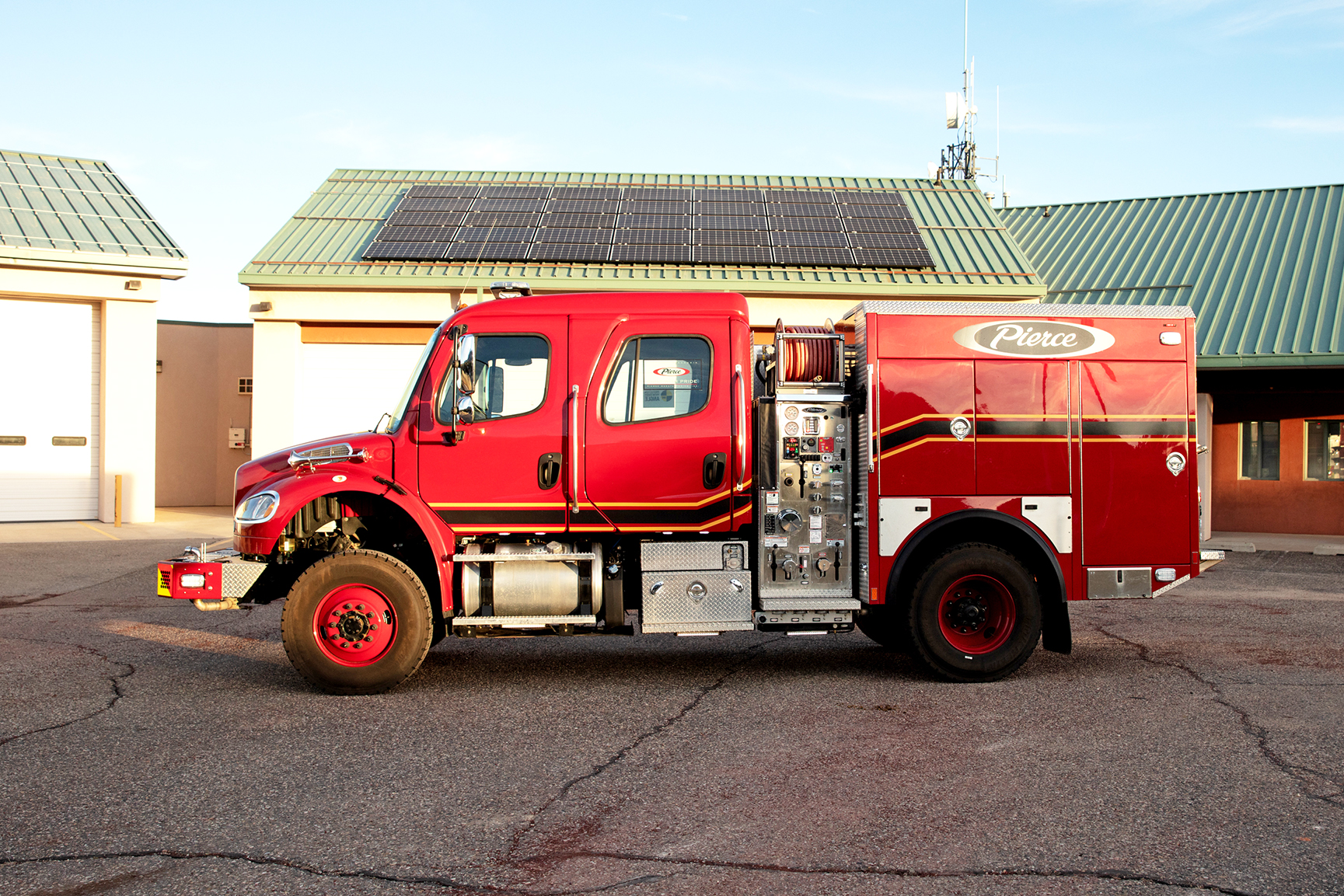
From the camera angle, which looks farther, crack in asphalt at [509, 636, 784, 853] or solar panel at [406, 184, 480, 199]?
solar panel at [406, 184, 480, 199]

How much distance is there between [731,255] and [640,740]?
1286cm

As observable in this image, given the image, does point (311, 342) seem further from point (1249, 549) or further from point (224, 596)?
point (1249, 549)

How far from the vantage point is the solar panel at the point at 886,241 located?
1834cm

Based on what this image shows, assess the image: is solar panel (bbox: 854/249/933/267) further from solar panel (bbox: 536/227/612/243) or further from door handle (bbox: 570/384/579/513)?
door handle (bbox: 570/384/579/513)

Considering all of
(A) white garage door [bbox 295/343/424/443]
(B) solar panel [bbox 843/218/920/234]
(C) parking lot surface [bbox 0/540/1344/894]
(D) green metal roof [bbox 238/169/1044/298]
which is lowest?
(C) parking lot surface [bbox 0/540/1344/894]

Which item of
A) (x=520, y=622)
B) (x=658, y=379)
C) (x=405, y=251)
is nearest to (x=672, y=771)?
(x=520, y=622)

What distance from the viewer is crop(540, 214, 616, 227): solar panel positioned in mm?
18859

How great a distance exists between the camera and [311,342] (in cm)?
1748

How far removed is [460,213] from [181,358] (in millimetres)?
8023

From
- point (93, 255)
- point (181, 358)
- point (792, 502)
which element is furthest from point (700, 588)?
point (181, 358)

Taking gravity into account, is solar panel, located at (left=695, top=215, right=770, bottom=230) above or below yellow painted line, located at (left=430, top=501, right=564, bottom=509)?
above

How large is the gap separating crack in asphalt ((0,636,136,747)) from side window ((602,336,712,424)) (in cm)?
376

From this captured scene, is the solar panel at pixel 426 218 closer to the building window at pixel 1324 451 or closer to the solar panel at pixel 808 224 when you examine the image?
the solar panel at pixel 808 224

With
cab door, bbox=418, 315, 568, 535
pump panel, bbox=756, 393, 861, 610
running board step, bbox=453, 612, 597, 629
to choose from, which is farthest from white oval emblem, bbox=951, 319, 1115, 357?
running board step, bbox=453, 612, 597, 629
